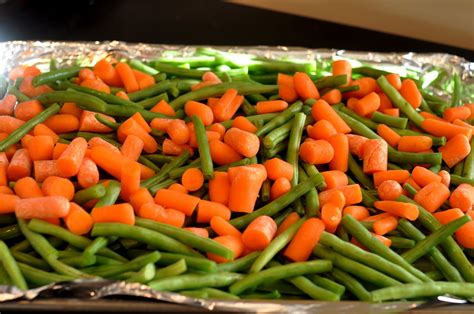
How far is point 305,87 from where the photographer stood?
275 cm

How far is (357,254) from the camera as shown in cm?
200

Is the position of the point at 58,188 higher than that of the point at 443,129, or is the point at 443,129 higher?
the point at 443,129

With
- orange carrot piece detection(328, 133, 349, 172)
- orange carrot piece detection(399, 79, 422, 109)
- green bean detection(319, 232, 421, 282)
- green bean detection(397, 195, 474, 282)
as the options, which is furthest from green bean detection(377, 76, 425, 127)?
green bean detection(319, 232, 421, 282)

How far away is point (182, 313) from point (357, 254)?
67 centimetres

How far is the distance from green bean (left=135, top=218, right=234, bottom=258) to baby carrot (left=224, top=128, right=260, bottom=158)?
48 centimetres

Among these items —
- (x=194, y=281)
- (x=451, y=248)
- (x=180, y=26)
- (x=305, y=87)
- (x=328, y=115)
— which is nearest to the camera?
(x=194, y=281)

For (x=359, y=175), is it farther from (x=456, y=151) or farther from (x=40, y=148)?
(x=40, y=148)

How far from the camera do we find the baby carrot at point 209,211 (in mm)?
2133

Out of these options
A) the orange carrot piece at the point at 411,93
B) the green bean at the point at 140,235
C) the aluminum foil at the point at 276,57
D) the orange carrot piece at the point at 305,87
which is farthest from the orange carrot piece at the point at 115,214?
the orange carrot piece at the point at 411,93

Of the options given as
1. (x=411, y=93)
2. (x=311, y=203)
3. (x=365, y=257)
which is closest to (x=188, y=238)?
(x=311, y=203)

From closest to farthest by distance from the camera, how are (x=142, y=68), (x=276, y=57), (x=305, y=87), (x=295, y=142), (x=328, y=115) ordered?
(x=295, y=142), (x=328, y=115), (x=305, y=87), (x=142, y=68), (x=276, y=57)

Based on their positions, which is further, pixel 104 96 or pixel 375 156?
pixel 104 96

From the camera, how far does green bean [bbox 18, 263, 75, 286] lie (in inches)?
73.4

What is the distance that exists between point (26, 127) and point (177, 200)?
84 centimetres
